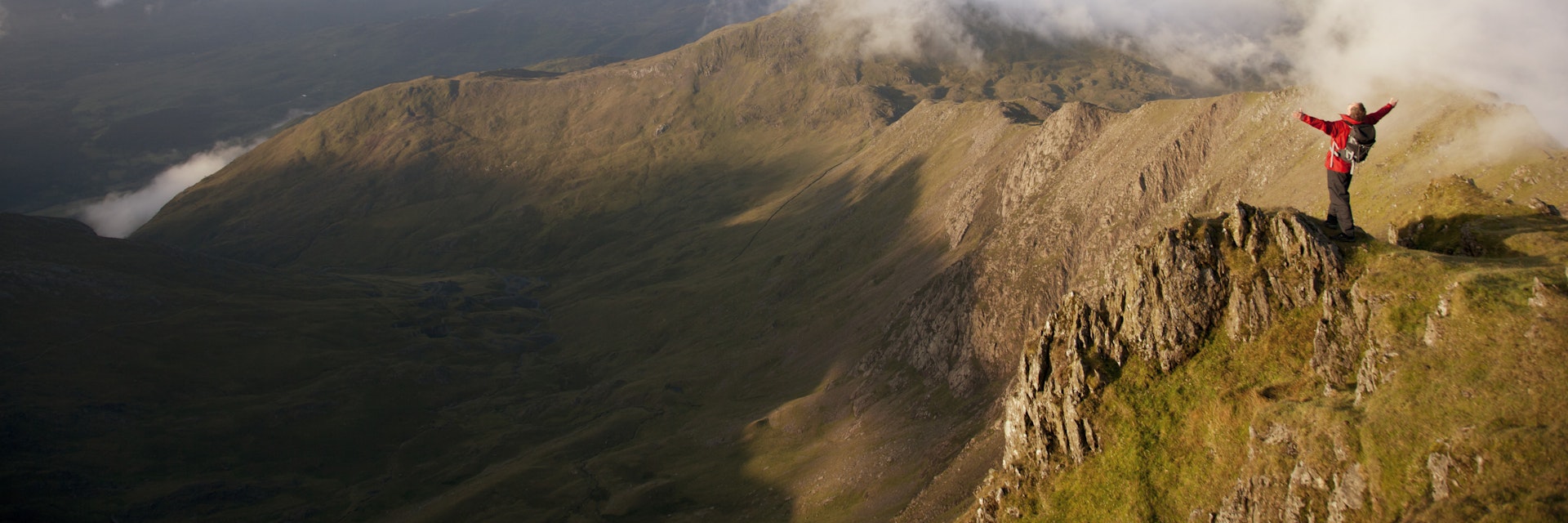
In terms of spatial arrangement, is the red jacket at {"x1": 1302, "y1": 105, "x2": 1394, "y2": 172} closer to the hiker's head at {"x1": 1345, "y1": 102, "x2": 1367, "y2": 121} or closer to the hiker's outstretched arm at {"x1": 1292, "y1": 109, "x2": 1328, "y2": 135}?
the hiker's outstretched arm at {"x1": 1292, "y1": 109, "x2": 1328, "y2": 135}

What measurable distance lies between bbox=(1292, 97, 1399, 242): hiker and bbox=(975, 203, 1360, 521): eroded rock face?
152 centimetres

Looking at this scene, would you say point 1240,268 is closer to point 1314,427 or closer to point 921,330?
point 1314,427

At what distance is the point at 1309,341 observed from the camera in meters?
44.7

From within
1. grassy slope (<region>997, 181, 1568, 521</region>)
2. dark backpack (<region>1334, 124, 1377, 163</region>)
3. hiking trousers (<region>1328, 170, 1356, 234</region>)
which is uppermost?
dark backpack (<region>1334, 124, 1377, 163</region>)

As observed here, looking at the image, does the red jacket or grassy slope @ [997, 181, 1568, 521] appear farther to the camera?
the red jacket

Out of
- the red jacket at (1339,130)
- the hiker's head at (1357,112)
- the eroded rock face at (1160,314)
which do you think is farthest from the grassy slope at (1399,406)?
the hiker's head at (1357,112)

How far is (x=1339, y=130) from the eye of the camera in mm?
42531

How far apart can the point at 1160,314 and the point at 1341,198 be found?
37.0 ft

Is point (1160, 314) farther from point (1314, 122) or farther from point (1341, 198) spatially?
point (1314, 122)

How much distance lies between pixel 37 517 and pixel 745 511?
149456 millimetres

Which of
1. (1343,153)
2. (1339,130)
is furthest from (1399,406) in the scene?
(1339,130)

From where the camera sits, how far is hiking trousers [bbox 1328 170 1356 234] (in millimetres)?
43938

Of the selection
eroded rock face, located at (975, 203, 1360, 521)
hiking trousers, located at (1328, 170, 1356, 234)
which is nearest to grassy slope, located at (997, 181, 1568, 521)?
eroded rock face, located at (975, 203, 1360, 521)

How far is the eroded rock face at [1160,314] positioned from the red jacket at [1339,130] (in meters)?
4.21
